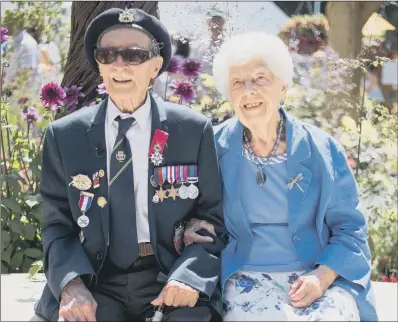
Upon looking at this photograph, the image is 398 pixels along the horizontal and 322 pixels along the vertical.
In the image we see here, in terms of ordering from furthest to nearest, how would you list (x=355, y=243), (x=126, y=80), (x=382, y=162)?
(x=382, y=162) → (x=355, y=243) → (x=126, y=80)

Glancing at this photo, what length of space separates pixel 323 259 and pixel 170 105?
90 centimetres

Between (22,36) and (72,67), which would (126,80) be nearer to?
(72,67)

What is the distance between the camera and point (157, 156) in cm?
288

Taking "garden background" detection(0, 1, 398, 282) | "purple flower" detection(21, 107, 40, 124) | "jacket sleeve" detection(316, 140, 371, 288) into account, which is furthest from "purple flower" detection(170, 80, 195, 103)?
"jacket sleeve" detection(316, 140, 371, 288)

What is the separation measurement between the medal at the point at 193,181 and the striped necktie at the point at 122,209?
9.3 inches

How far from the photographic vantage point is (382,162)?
529 centimetres

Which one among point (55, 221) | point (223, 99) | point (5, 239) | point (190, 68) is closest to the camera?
point (55, 221)

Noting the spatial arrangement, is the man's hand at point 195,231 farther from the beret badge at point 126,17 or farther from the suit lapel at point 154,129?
the beret badge at point 126,17

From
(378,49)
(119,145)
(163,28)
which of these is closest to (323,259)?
(119,145)

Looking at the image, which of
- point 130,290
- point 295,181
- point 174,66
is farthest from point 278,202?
point 174,66

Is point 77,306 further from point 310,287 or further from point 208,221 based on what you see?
point 310,287

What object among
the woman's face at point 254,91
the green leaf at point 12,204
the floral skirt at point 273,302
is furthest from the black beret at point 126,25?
the green leaf at point 12,204

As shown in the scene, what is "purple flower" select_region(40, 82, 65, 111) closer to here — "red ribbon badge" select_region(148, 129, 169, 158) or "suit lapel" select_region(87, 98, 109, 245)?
"suit lapel" select_region(87, 98, 109, 245)

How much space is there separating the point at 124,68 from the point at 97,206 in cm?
56
